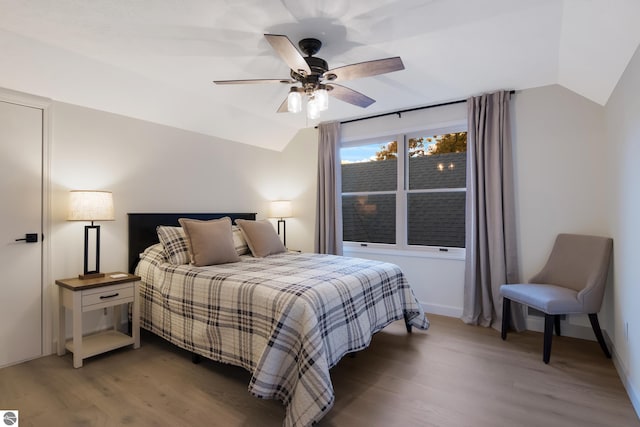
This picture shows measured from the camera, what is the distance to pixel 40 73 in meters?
2.47

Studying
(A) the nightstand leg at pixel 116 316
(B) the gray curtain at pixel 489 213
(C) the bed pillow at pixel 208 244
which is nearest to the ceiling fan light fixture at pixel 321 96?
(C) the bed pillow at pixel 208 244

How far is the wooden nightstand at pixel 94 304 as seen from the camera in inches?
96.3

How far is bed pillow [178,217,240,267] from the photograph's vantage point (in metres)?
2.85

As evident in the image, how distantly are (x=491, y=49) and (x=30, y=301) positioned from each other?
4153 millimetres

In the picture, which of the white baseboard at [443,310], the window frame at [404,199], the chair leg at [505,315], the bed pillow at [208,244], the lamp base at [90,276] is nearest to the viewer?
the lamp base at [90,276]

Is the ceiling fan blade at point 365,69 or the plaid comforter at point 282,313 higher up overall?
the ceiling fan blade at point 365,69

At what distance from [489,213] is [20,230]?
416 centimetres

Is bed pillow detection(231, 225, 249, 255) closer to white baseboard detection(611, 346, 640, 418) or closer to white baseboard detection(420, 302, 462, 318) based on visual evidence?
white baseboard detection(420, 302, 462, 318)

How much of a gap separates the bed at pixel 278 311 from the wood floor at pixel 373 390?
0.21 meters

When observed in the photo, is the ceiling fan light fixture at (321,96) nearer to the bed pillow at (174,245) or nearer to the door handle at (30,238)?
the bed pillow at (174,245)

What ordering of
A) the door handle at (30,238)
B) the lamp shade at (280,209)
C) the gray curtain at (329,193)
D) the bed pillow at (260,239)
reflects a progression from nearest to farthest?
the door handle at (30,238), the bed pillow at (260,239), the gray curtain at (329,193), the lamp shade at (280,209)

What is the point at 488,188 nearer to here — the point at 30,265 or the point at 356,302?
the point at 356,302

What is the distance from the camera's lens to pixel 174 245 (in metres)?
2.96

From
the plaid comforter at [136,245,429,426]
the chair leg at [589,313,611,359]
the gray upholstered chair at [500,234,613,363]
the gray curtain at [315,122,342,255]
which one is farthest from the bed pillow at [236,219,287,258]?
the chair leg at [589,313,611,359]
